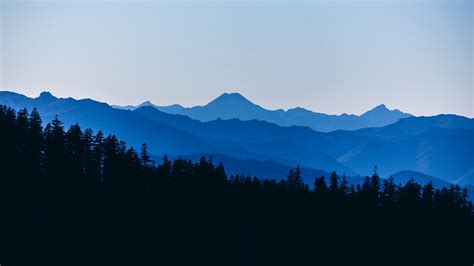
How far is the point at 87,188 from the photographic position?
3775 inches

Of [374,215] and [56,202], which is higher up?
[374,215]

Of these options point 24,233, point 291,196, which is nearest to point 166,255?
point 24,233

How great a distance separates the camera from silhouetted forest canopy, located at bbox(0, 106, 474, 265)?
88.4m

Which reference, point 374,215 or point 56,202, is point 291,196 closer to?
point 374,215

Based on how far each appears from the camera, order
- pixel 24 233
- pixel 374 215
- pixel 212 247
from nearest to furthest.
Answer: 1. pixel 24 233
2. pixel 212 247
3. pixel 374 215

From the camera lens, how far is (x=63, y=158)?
3780 inches

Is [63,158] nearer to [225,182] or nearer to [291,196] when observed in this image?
[225,182]

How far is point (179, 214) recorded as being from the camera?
354 ft

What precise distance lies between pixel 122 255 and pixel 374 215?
5415 centimetres

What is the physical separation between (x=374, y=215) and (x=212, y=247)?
35.3 m

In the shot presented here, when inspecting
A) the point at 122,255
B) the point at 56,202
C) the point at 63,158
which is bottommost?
the point at 122,255

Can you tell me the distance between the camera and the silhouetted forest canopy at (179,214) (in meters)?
88.4

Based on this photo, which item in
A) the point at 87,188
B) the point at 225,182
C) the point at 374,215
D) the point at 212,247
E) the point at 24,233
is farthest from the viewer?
the point at 374,215

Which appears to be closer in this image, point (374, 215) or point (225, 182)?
point (225, 182)
